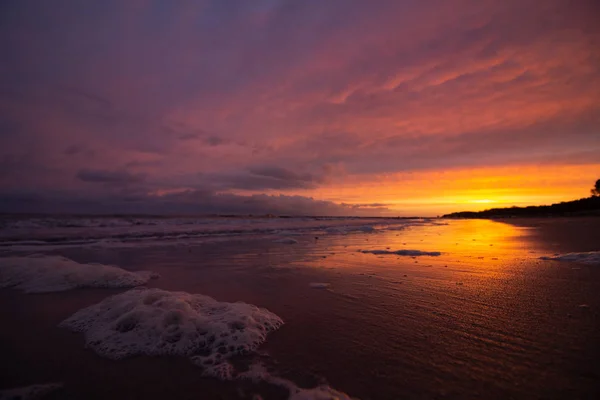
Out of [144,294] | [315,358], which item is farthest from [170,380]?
[144,294]

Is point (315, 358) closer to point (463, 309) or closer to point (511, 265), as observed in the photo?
point (463, 309)

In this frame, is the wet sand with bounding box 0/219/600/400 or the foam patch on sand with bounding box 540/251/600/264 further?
the foam patch on sand with bounding box 540/251/600/264

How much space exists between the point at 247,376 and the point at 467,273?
6.15 m

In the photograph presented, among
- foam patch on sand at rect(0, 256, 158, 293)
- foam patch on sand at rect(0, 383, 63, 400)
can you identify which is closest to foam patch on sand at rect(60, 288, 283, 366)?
foam patch on sand at rect(0, 383, 63, 400)

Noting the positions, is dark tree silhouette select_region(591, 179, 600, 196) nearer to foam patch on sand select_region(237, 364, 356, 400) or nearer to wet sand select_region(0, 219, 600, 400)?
wet sand select_region(0, 219, 600, 400)

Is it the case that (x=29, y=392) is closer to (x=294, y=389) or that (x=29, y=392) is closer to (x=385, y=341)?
(x=294, y=389)

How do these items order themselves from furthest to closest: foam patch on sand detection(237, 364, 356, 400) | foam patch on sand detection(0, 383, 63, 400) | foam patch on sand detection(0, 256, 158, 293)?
foam patch on sand detection(0, 256, 158, 293) < foam patch on sand detection(0, 383, 63, 400) < foam patch on sand detection(237, 364, 356, 400)

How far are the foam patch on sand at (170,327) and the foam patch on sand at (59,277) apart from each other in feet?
Result: 7.49

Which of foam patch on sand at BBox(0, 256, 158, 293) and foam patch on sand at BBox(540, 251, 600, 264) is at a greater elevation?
foam patch on sand at BBox(540, 251, 600, 264)

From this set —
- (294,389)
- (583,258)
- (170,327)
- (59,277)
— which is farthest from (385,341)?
(583,258)

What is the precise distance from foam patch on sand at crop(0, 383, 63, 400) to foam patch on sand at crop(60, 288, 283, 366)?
609 millimetres

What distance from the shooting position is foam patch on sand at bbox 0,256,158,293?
21.3 ft

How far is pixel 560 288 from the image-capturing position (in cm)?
523

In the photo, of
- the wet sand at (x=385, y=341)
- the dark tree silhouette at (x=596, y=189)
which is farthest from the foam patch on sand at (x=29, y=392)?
the dark tree silhouette at (x=596, y=189)
